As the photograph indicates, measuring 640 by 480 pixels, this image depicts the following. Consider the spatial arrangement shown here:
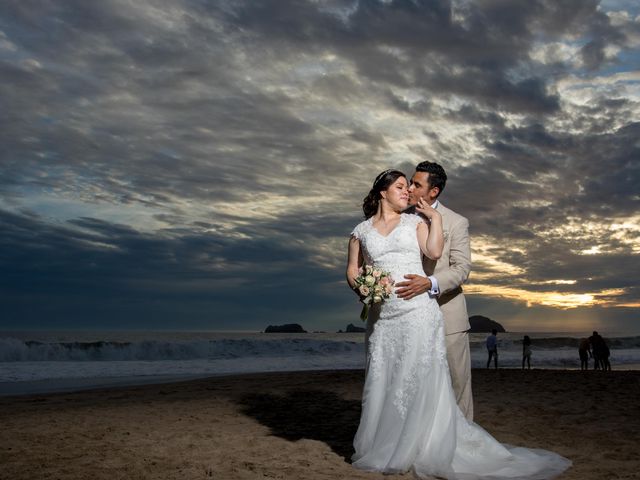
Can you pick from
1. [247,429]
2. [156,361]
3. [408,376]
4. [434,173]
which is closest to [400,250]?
[434,173]

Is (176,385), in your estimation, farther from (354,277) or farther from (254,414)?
(354,277)

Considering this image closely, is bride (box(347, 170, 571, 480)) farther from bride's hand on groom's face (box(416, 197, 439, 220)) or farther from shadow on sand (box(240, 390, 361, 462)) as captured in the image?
shadow on sand (box(240, 390, 361, 462))

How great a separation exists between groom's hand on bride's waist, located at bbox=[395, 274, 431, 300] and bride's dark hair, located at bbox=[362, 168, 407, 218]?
78 centimetres

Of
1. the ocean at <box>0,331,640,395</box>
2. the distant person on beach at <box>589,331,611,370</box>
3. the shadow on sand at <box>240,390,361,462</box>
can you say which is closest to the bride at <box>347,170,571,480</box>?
the shadow on sand at <box>240,390,361,462</box>

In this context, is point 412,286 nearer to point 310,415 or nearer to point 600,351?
point 310,415

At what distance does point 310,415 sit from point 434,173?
21.0ft

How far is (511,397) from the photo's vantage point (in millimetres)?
13336

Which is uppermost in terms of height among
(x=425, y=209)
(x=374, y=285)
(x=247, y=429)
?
(x=425, y=209)

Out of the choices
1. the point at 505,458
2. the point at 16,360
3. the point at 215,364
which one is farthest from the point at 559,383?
the point at 16,360

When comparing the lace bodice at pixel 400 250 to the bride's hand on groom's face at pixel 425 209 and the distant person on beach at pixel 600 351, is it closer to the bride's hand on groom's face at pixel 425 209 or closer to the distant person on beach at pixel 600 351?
the bride's hand on groom's face at pixel 425 209

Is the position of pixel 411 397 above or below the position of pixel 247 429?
above

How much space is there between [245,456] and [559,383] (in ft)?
40.2

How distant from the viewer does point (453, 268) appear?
5430 mm

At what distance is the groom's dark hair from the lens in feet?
17.7
